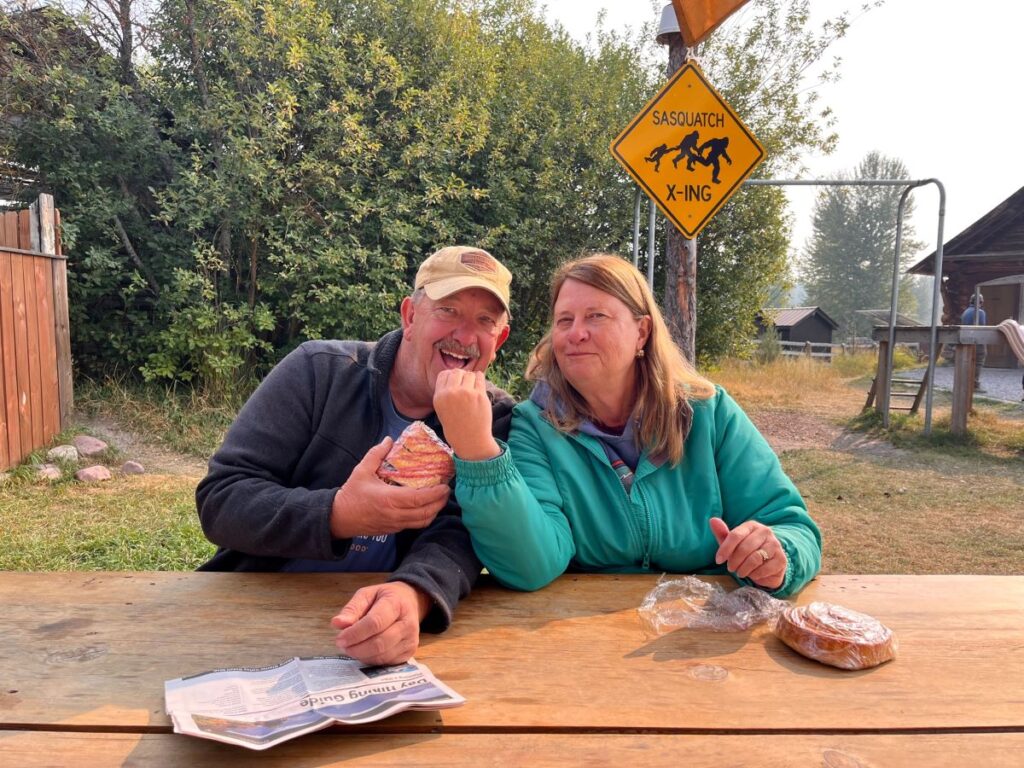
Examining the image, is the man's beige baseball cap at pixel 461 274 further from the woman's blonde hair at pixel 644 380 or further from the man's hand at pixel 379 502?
the man's hand at pixel 379 502

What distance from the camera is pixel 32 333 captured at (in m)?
6.56

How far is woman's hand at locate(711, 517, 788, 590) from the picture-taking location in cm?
177

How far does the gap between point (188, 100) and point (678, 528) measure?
7957 mm

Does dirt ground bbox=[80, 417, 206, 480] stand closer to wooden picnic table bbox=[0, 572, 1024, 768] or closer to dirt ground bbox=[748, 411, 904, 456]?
wooden picnic table bbox=[0, 572, 1024, 768]

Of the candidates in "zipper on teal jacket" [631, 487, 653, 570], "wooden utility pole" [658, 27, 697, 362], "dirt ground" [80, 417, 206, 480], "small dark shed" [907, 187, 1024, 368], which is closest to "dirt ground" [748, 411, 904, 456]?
"wooden utility pole" [658, 27, 697, 362]

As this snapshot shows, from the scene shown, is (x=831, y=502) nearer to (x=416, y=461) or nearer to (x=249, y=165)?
(x=416, y=461)

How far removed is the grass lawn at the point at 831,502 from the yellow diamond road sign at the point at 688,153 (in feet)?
8.69

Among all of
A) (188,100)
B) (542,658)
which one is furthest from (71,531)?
(188,100)

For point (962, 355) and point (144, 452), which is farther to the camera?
point (962, 355)

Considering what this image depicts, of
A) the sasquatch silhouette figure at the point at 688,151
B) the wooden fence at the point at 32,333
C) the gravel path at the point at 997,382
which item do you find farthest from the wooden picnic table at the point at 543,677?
the gravel path at the point at 997,382

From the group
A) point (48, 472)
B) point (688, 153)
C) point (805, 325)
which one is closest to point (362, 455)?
point (688, 153)

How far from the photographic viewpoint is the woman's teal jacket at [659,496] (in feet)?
6.77

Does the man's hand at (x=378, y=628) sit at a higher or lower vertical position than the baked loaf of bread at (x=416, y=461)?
lower

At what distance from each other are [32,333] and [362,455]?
19.4ft
